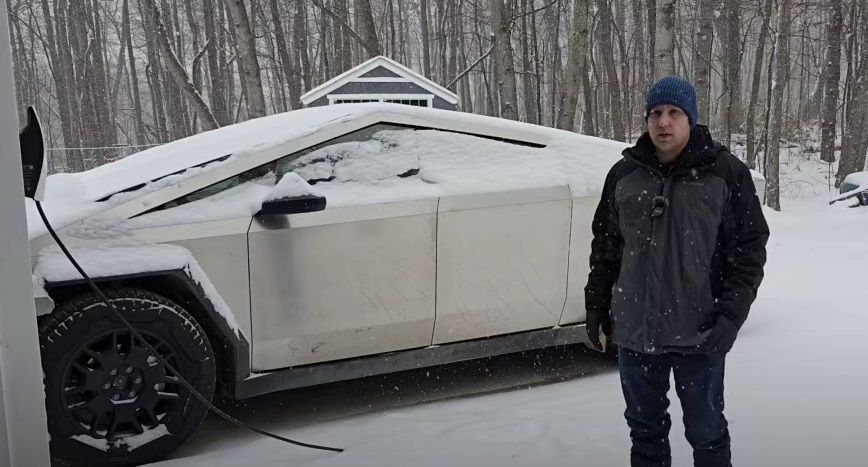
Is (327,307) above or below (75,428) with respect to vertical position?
above

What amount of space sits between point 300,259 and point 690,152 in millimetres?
1802

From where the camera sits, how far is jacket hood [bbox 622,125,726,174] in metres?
2.25

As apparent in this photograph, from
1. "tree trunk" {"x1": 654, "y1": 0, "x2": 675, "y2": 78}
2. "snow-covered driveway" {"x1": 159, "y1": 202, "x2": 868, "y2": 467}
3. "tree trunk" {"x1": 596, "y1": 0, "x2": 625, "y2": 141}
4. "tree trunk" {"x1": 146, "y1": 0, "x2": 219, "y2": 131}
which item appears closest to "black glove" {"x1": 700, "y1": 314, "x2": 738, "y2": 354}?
"snow-covered driveway" {"x1": 159, "y1": 202, "x2": 868, "y2": 467}

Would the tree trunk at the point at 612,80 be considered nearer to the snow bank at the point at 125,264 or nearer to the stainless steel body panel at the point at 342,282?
the stainless steel body panel at the point at 342,282

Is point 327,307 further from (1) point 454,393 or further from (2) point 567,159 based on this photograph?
(2) point 567,159

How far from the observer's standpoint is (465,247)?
3.54m

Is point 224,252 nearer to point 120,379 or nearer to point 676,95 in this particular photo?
point 120,379

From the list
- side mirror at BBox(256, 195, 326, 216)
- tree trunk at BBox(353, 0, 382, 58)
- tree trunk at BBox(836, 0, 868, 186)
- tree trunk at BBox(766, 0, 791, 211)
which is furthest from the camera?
tree trunk at BBox(836, 0, 868, 186)

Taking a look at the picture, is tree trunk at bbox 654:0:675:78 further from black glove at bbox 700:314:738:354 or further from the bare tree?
the bare tree

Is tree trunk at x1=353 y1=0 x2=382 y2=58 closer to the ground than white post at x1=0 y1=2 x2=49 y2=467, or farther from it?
farther from it

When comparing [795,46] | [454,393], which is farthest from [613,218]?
[795,46]

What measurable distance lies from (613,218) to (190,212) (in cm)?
187

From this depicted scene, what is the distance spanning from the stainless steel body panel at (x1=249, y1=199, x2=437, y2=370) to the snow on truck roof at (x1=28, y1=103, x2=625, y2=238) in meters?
→ 0.47

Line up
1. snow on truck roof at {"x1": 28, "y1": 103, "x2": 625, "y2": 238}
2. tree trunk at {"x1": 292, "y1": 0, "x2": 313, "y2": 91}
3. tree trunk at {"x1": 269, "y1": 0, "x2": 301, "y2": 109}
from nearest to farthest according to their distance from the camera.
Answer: snow on truck roof at {"x1": 28, "y1": 103, "x2": 625, "y2": 238}, tree trunk at {"x1": 269, "y1": 0, "x2": 301, "y2": 109}, tree trunk at {"x1": 292, "y1": 0, "x2": 313, "y2": 91}
